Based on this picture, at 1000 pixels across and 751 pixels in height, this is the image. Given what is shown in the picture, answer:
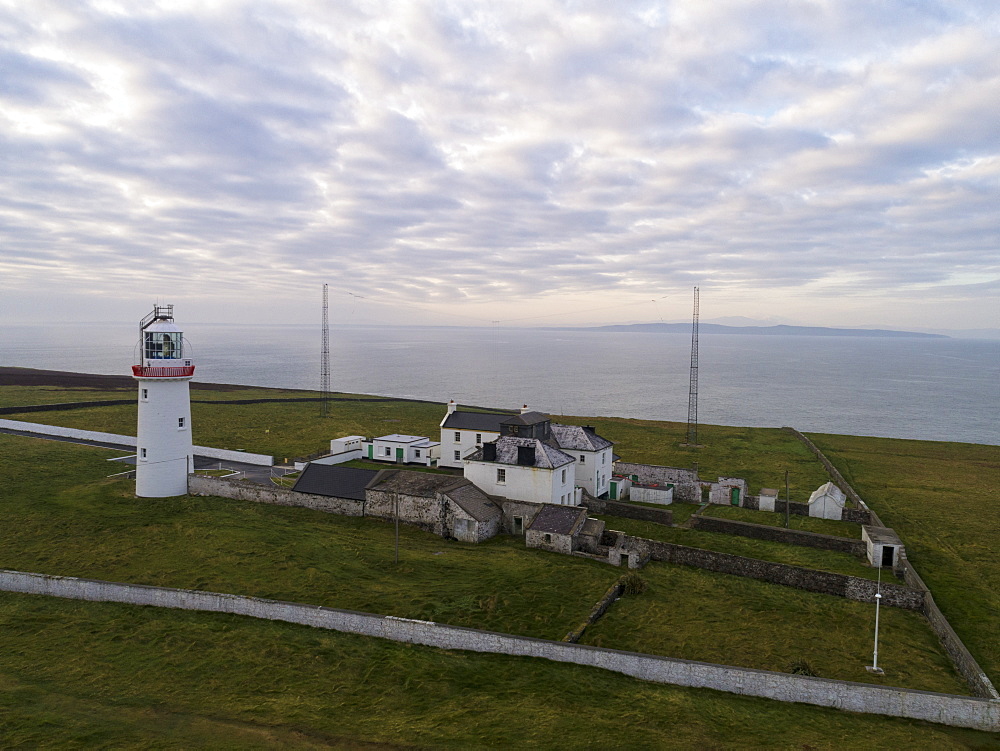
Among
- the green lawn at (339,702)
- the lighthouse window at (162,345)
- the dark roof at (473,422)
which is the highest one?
the lighthouse window at (162,345)

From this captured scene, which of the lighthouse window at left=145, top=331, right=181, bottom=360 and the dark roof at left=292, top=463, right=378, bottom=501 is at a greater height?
the lighthouse window at left=145, top=331, right=181, bottom=360

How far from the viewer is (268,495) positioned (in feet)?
126

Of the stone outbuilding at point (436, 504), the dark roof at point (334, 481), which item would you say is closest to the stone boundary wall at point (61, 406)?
the dark roof at point (334, 481)

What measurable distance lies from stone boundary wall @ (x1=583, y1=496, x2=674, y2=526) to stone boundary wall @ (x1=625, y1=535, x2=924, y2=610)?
633cm

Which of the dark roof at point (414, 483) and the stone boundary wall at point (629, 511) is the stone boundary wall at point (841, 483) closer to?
the stone boundary wall at point (629, 511)

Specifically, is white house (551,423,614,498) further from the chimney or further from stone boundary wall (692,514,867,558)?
stone boundary wall (692,514,867,558)

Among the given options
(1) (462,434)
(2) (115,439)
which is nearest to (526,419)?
(1) (462,434)

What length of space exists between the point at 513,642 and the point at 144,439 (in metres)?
29.1

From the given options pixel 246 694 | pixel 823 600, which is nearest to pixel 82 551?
pixel 246 694

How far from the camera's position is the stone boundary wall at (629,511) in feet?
121

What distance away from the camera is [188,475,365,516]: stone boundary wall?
36.8 meters

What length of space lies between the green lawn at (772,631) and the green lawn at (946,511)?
224 centimetres

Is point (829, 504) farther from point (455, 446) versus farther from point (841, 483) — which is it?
point (455, 446)

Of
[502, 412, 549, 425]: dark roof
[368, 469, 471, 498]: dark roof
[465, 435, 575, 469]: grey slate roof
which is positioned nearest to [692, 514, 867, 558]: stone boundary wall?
[465, 435, 575, 469]: grey slate roof
